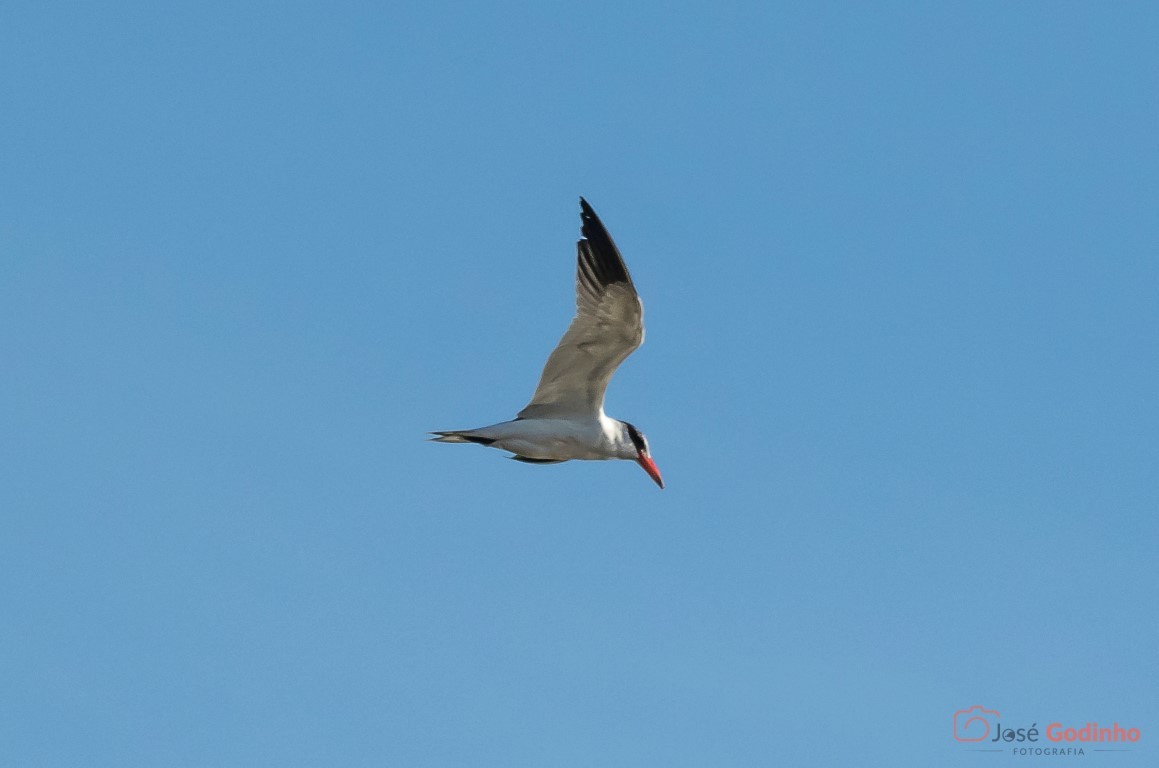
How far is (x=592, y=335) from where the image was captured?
20.9 metres

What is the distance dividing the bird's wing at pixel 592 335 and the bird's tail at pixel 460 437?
638 mm

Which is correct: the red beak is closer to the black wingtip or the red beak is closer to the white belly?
the white belly

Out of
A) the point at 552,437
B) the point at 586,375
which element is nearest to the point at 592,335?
the point at 586,375

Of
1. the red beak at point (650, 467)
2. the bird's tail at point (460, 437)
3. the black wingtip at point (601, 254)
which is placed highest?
the black wingtip at point (601, 254)

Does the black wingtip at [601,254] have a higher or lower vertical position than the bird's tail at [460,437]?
higher

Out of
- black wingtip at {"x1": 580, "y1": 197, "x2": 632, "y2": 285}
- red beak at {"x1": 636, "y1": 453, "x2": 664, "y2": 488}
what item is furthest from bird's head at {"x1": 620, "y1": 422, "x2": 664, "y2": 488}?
black wingtip at {"x1": 580, "y1": 197, "x2": 632, "y2": 285}

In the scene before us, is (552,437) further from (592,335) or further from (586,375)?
(592,335)

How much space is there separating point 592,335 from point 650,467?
84.8 inches

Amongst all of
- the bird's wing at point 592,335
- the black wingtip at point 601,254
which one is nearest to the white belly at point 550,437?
the bird's wing at point 592,335

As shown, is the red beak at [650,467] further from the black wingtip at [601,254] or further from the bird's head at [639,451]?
the black wingtip at [601,254]

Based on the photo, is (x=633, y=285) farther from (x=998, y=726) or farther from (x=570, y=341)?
(x=998, y=726)

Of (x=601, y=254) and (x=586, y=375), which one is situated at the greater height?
(x=601, y=254)

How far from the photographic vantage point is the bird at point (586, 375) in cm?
2073

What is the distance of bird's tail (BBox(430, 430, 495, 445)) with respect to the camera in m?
20.9
